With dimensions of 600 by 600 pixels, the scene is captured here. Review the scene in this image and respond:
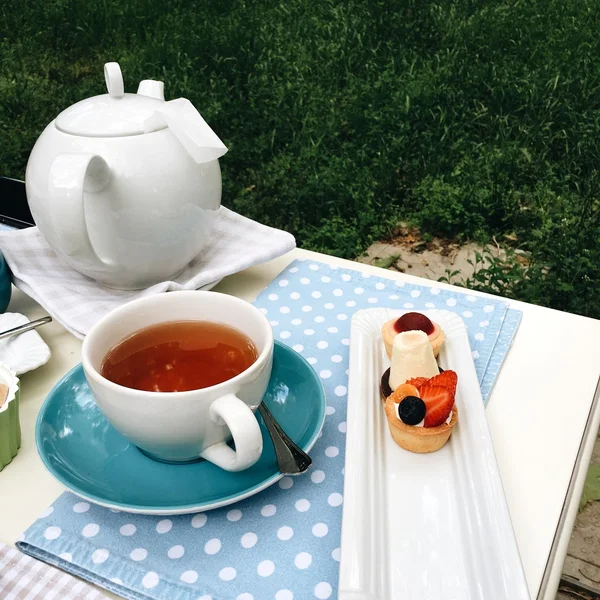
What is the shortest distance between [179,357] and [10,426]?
140 mm

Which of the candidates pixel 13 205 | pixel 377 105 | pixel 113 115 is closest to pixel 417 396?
pixel 113 115

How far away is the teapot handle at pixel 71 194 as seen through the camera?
0.59 m

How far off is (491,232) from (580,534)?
0.93 m

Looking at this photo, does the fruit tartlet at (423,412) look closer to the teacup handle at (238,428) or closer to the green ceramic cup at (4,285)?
the teacup handle at (238,428)

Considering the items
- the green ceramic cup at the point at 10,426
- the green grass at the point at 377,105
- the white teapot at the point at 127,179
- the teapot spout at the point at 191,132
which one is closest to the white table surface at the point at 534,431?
the green ceramic cup at the point at 10,426

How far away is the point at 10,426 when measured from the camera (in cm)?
52

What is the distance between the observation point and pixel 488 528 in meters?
0.43

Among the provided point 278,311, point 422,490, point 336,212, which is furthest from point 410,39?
point 422,490

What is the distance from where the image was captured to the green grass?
Result: 195 cm

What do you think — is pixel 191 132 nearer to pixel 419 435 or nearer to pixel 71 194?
pixel 71 194

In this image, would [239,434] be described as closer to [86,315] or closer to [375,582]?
[375,582]

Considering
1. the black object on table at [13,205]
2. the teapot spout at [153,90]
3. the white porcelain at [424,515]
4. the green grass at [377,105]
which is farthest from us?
the green grass at [377,105]

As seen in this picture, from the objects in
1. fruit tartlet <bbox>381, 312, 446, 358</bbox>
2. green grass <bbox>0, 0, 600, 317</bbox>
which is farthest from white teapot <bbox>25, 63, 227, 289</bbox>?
green grass <bbox>0, 0, 600, 317</bbox>

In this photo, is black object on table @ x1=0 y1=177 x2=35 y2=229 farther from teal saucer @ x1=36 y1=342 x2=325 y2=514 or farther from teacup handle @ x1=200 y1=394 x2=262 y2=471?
teacup handle @ x1=200 y1=394 x2=262 y2=471
